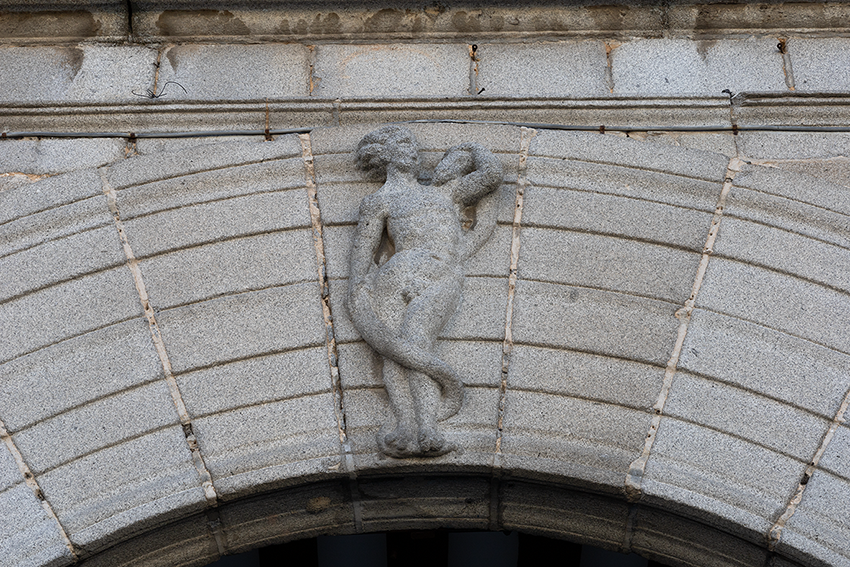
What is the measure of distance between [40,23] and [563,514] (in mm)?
3332

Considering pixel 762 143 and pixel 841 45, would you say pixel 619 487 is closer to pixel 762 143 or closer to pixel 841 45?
pixel 762 143

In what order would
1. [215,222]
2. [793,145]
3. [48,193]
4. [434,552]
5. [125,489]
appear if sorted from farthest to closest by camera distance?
[434,552] → [793,145] → [48,193] → [215,222] → [125,489]

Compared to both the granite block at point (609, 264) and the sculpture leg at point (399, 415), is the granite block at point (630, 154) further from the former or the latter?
the sculpture leg at point (399, 415)

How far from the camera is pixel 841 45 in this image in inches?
190

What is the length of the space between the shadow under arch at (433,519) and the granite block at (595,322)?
0.56 meters

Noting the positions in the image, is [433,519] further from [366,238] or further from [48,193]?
[48,193]

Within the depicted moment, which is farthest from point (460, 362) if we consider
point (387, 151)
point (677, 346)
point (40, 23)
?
point (40, 23)

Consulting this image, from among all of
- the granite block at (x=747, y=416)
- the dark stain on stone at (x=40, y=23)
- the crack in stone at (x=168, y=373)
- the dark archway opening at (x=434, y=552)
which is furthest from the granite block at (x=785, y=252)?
the dark stain on stone at (x=40, y=23)

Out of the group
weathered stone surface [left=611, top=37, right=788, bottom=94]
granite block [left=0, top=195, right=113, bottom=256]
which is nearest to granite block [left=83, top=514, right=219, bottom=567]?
granite block [left=0, top=195, right=113, bottom=256]

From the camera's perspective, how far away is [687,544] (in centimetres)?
382

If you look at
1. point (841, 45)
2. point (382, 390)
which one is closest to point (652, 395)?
point (382, 390)

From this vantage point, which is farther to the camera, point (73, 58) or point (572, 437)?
point (73, 58)

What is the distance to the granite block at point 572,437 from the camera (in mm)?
3703

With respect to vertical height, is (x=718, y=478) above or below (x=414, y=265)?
below
